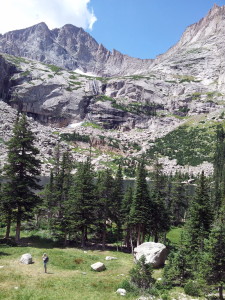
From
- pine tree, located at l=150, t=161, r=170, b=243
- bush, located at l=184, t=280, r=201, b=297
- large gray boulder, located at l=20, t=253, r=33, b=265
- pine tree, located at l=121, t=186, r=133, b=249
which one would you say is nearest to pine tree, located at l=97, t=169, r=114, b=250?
pine tree, located at l=121, t=186, r=133, b=249

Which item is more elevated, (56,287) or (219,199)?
(219,199)

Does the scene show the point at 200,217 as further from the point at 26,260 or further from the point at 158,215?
the point at 26,260

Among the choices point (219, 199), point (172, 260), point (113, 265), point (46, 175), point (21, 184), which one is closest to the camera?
point (172, 260)

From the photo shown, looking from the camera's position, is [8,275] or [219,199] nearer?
[8,275]

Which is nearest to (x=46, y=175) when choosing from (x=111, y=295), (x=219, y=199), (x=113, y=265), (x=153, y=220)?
(x=219, y=199)

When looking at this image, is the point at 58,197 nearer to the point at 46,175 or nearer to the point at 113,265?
the point at 113,265

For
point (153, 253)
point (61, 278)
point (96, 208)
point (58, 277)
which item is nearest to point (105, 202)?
point (96, 208)

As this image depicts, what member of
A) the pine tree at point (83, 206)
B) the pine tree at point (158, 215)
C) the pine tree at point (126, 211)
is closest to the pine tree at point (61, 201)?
the pine tree at point (83, 206)

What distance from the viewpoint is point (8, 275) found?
22.2m

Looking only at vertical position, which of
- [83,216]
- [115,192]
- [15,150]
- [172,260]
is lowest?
[172,260]

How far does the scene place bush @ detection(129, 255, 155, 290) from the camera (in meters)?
23.1

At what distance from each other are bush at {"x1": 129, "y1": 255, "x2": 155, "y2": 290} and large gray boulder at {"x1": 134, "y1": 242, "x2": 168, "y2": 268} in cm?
730

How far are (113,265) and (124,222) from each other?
43.2 feet

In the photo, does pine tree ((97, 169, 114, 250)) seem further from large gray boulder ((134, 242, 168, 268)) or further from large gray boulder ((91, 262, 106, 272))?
large gray boulder ((91, 262, 106, 272))
